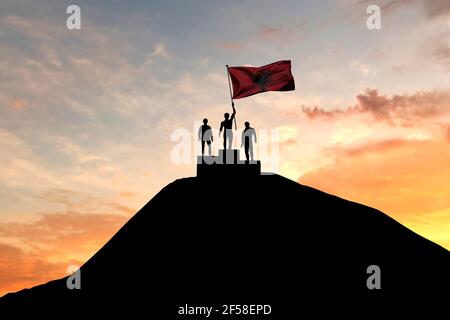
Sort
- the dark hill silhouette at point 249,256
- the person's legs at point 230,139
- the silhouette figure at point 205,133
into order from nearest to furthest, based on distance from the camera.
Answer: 1. the dark hill silhouette at point 249,256
2. the silhouette figure at point 205,133
3. the person's legs at point 230,139

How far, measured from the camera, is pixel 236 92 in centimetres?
2898

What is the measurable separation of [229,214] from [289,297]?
537 centimetres

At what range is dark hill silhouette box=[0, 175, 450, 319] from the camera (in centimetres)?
2662

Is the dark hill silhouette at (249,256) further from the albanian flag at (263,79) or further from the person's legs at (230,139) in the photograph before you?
the albanian flag at (263,79)

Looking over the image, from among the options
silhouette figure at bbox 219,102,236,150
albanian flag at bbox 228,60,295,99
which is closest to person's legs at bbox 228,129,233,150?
silhouette figure at bbox 219,102,236,150

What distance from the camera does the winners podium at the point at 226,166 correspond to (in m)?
30.1

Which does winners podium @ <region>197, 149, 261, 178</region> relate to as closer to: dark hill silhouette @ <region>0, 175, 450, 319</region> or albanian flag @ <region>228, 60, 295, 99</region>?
dark hill silhouette @ <region>0, 175, 450, 319</region>

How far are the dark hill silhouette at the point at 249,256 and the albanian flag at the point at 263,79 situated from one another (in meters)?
4.60

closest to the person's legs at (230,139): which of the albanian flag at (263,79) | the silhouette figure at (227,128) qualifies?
the silhouette figure at (227,128)

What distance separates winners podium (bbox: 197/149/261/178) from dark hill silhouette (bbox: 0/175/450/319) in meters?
0.43

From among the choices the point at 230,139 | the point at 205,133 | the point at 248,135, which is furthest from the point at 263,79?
the point at 205,133

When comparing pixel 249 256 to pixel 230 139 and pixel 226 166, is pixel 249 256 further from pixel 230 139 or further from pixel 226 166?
pixel 230 139
